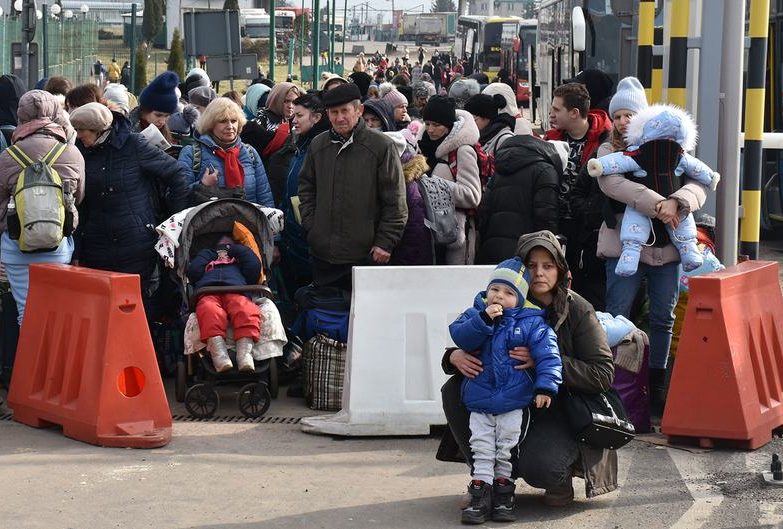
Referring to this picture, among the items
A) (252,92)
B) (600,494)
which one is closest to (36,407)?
(600,494)

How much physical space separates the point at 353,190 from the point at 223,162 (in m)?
1.15

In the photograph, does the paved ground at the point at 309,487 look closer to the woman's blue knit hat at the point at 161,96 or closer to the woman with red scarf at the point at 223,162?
the woman with red scarf at the point at 223,162

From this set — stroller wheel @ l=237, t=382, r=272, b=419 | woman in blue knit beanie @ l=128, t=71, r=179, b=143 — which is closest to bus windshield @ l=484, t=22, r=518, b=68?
woman in blue knit beanie @ l=128, t=71, r=179, b=143

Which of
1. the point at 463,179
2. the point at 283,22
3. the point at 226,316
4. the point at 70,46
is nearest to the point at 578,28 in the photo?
the point at 463,179

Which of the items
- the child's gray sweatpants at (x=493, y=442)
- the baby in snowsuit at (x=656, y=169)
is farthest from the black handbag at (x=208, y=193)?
the child's gray sweatpants at (x=493, y=442)

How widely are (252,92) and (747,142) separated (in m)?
6.18

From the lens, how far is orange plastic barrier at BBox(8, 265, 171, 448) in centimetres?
784

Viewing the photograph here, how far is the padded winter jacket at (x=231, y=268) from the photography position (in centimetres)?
908

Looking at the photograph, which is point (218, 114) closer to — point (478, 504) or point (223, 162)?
point (223, 162)

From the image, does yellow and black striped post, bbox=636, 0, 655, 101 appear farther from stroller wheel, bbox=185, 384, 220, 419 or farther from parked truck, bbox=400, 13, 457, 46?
parked truck, bbox=400, 13, 457, 46

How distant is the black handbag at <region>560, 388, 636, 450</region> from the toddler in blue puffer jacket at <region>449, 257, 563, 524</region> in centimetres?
15

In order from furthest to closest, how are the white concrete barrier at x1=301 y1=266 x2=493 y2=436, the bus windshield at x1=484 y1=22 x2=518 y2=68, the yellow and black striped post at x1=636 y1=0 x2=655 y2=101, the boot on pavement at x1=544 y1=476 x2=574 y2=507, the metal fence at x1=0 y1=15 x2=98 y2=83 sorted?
the bus windshield at x1=484 y1=22 x2=518 y2=68
the metal fence at x1=0 y1=15 x2=98 y2=83
the yellow and black striped post at x1=636 y1=0 x2=655 y2=101
the white concrete barrier at x1=301 y1=266 x2=493 y2=436
the boot on pavement at x1=544 y1=476 x2=574 y2=507

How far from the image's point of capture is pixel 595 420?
254 inches

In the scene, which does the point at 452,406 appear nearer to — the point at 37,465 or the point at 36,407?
the point at 37,465
